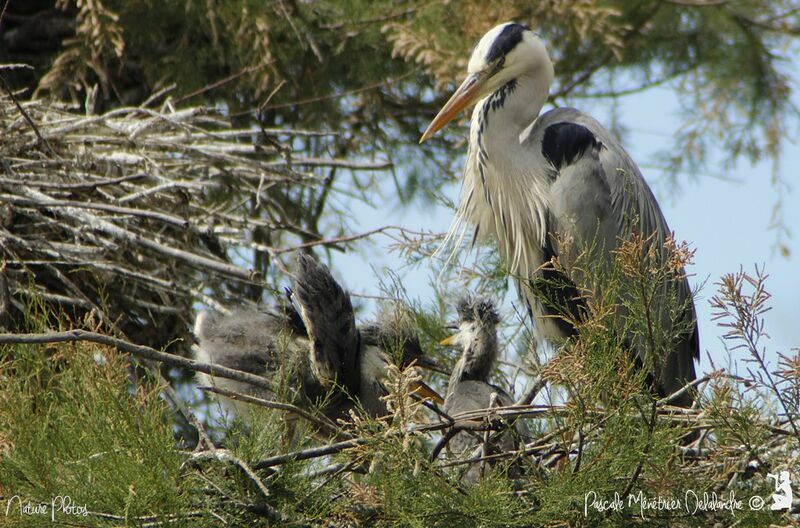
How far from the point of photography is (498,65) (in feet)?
11.8

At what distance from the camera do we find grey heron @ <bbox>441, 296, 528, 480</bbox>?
10.2ft

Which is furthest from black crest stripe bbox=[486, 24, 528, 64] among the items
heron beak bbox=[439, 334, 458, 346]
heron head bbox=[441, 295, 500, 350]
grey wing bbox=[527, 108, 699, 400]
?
heron beak bbox=[439, 334, 458, 346]

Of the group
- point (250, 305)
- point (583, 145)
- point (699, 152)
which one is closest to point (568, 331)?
point (583, 145)

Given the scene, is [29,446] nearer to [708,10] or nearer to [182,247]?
[182,247]

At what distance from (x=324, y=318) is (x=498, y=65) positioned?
1093 millimetres

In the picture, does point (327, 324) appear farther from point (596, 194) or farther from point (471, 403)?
point (596, 194)

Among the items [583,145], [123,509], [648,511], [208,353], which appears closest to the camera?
[123,509]

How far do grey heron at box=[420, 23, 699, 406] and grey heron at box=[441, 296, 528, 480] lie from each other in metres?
0.18

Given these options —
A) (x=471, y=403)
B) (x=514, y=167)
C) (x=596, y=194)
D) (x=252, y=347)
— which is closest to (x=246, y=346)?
(x=252, y=347)

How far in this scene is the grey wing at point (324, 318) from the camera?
10.1 ft

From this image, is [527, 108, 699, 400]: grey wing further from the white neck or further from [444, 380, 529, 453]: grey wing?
[444, 380, 529, 453]: grey wing

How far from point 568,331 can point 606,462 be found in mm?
1461

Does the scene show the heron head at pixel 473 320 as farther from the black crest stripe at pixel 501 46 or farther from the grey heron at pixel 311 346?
the black crest stripe at pixel 501 46

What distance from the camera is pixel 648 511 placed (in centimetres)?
218
